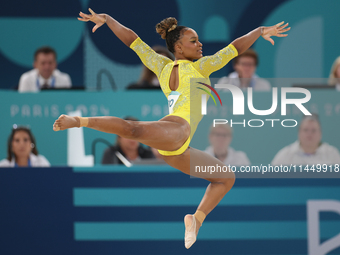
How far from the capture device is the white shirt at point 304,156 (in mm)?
5152

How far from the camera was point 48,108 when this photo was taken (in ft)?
21.7

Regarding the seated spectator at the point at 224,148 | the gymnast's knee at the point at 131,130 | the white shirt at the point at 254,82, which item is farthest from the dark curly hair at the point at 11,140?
the gymnast's knee at the point at 131,130

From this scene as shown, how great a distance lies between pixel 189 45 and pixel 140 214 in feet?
6.98

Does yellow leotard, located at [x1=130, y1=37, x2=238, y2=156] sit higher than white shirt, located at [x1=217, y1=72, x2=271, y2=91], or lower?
lower

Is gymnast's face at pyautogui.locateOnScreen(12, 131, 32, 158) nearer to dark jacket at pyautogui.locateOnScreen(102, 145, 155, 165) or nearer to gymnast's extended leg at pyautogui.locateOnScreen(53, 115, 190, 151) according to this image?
dark jacket at pyautogui.locateOnScreen(102, 145, 155, 165)

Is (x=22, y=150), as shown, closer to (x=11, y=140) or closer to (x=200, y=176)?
(x=11, y=140)

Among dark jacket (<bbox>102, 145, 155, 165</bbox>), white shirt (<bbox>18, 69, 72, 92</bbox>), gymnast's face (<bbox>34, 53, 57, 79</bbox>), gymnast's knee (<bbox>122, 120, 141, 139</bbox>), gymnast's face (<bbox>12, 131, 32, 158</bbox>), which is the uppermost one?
gymnast's face (<bbox>34, 53, 57, 79</bbox>)

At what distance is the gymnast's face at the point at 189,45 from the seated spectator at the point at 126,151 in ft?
7.04

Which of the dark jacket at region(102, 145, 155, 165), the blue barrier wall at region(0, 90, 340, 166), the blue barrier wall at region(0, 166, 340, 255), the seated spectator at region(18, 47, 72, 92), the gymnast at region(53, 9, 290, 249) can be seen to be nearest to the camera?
the gymnast at region(53, 9, 290, 249)

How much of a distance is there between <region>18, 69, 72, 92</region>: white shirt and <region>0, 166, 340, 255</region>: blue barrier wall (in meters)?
2.19

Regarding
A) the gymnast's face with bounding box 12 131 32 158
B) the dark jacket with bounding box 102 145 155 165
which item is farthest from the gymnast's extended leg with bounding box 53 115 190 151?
the gymnast's face with bounding box 12 131 32 158

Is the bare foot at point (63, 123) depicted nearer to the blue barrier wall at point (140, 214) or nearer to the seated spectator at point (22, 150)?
the blue barrier wall at point (140, 214)

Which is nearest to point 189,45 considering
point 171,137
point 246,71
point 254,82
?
point 171,137

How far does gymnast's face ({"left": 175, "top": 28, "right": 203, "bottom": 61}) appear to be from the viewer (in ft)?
11.9
